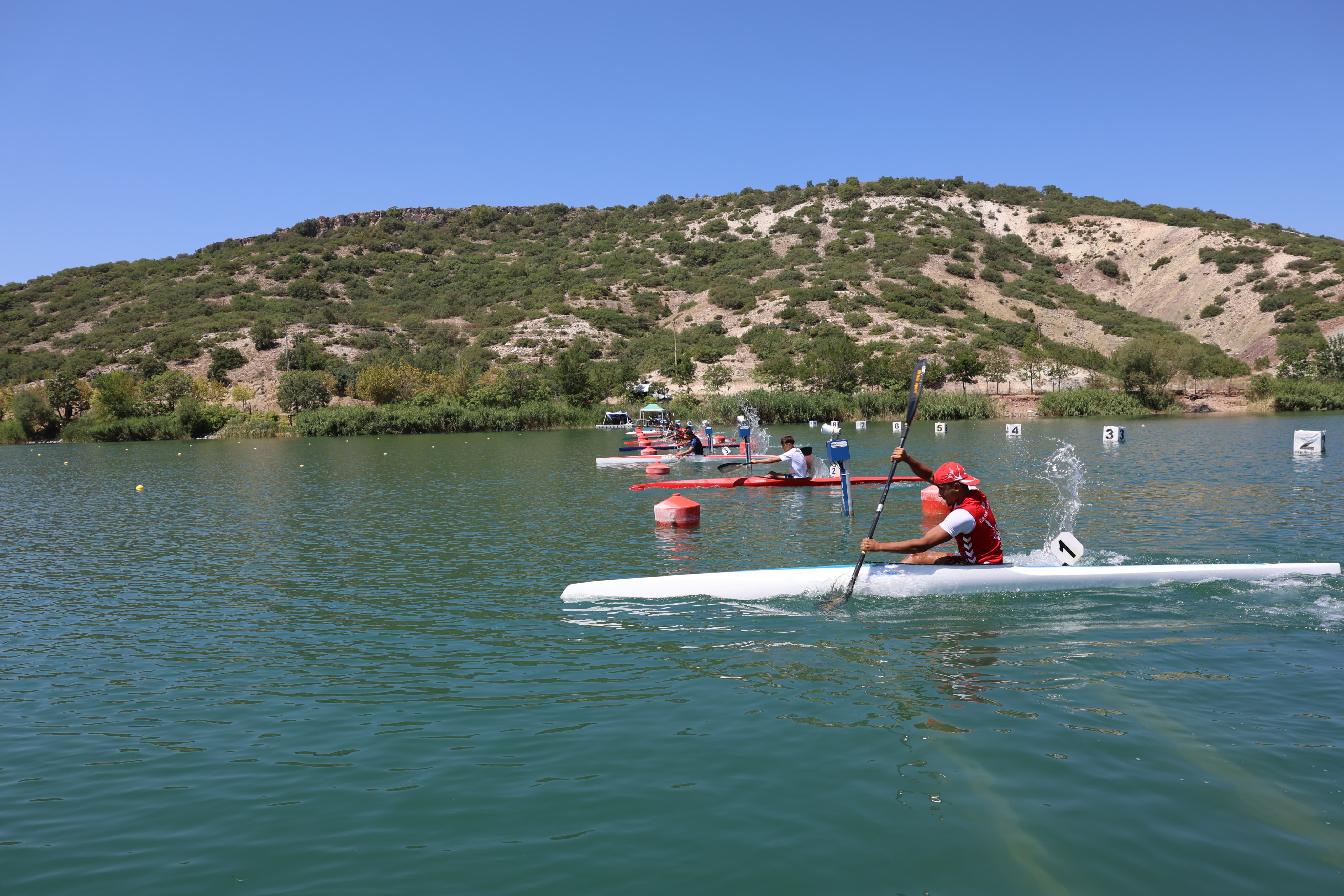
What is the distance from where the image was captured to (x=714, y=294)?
3558 inches

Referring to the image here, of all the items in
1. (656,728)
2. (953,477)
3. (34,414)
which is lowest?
(656,728)

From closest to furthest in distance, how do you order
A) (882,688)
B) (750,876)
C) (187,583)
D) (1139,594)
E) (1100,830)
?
(750,876), (1100,830), (882,688), (1139,594), (187,583)

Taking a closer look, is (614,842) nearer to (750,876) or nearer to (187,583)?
(750,876)

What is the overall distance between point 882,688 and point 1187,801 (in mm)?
2354

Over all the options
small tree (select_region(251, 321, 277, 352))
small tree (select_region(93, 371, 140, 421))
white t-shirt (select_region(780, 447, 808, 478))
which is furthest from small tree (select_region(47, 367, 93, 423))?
white t-shirt (select_region(780, 447, 808, 478))

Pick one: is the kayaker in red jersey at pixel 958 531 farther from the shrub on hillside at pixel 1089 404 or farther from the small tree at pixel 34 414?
the small tree at pixel 34 414

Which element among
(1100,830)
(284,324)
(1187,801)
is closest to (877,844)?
(1100,830)

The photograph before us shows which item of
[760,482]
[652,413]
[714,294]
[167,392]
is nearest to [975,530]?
[760,482]

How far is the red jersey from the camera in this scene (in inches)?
358

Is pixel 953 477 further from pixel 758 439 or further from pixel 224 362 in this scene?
pixel 224 362

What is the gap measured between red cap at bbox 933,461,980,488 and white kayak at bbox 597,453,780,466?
16.2 m

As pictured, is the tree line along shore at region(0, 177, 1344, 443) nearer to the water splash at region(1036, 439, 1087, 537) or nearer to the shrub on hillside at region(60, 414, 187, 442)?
the shrub on hillside at region(60, 414, 187, 442)

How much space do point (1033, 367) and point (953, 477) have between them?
196 ft

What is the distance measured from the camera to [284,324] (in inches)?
3314
